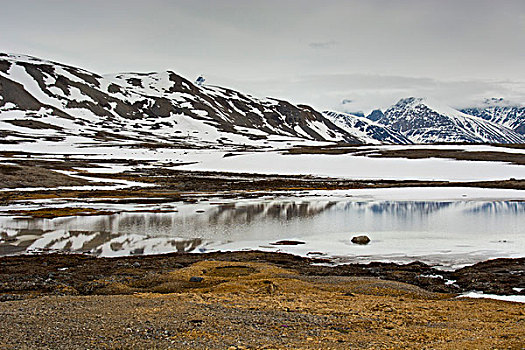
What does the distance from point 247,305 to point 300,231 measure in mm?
19629

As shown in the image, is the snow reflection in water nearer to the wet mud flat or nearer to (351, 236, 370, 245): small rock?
(351, 236, 370, 245): small rock

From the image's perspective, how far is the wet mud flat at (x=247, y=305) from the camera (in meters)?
11.2

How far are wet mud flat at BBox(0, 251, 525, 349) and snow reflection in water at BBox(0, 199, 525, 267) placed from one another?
11.6 feet

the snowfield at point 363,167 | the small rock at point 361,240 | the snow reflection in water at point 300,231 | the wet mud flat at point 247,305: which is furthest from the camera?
the snowfield at point 363,167

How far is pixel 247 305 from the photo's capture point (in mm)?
15109

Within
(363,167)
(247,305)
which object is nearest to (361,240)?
(247,305)

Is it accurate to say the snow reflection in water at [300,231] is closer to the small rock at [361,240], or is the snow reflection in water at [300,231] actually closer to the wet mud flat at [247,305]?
the small rock at [361,240]

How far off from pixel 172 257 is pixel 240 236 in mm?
8198

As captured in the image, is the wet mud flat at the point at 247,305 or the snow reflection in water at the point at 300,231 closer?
the wet mud flat at the point at 247,305

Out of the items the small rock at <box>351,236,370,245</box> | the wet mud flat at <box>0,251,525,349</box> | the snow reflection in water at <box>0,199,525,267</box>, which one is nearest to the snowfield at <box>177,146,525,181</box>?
the snow reflection in water at <box>0,199,525,267</box>

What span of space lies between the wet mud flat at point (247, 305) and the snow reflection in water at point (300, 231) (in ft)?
11.6

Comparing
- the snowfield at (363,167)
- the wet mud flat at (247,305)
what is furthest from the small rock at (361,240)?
the snowfield at (363,167)

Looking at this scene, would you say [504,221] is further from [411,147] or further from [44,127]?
[44,127]

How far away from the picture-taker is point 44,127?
171625mm
